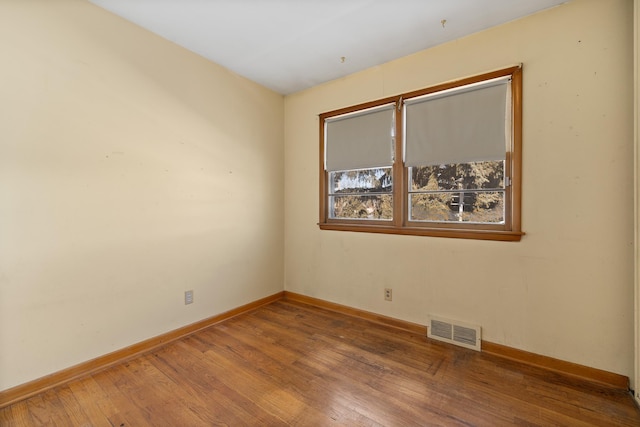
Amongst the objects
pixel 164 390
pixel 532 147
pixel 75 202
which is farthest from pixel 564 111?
pixel 75 202

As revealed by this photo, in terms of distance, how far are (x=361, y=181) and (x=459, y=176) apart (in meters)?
0.98

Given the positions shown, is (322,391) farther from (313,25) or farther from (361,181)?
(313,25)

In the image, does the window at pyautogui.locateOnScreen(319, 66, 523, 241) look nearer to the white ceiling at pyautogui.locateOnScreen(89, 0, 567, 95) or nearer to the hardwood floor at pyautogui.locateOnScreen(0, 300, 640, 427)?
the white ceiling at pyautogui.locateOnScreen(89, 0, 567, 95)

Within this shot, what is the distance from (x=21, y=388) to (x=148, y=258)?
995mm

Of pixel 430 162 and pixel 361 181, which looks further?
pixel 361 181

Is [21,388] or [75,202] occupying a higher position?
[75,202]

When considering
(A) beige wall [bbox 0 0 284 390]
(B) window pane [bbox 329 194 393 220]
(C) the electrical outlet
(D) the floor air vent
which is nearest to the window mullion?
(B) window pane [bbox 329 194 393 220]

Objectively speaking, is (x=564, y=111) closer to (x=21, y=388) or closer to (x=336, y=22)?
(x=336, y=22)

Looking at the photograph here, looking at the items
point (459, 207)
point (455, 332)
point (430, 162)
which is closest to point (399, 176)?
point (430, 162)

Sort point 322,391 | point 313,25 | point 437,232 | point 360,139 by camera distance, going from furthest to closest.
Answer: point 360,139 < point 437,232 < point 313,25 < point 322,391

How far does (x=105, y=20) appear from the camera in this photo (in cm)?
201

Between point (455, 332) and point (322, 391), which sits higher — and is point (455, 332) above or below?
above

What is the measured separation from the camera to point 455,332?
233 cm

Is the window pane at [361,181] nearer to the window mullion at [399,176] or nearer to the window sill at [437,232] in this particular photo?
the window mullion at [399,176]
